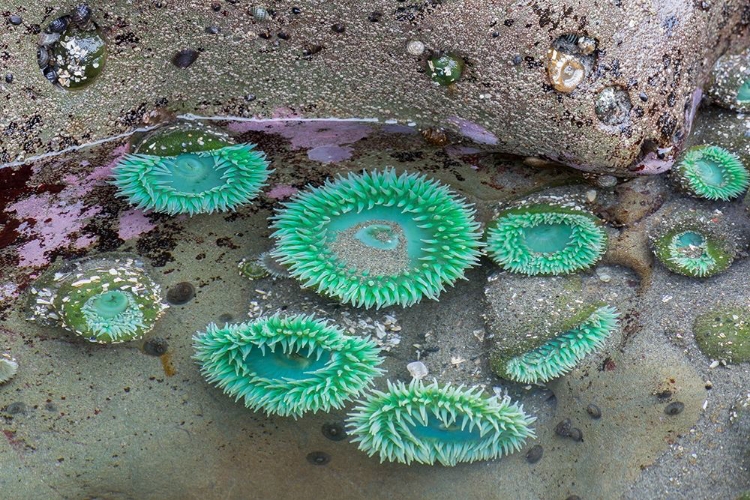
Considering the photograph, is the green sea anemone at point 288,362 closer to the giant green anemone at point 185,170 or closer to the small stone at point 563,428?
the giant green anemone at point 185,170

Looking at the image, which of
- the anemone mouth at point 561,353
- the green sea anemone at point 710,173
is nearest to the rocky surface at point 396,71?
the green sea anemone at point 710,173

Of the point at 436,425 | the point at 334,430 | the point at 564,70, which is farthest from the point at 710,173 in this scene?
the point at 334,430

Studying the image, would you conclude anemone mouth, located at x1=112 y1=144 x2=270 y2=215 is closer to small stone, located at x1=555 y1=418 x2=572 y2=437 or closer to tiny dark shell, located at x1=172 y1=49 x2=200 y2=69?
tiny dark shell, located at x1=172 y1=49 x2=200 y2=69

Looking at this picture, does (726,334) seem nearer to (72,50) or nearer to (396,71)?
(396,71)

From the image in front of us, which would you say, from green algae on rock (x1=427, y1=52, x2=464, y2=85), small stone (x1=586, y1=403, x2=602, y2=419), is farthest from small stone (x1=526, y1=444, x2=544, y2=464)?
green algae on rock (x1=427, y1=52, x2=464, y2=85)

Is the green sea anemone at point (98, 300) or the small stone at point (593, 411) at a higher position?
the green sea anemone at point (98, 300)

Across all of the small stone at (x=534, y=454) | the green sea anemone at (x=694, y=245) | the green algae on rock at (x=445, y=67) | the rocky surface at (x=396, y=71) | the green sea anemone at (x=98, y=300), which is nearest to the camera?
the rocky surface at (x=396, y=71)
